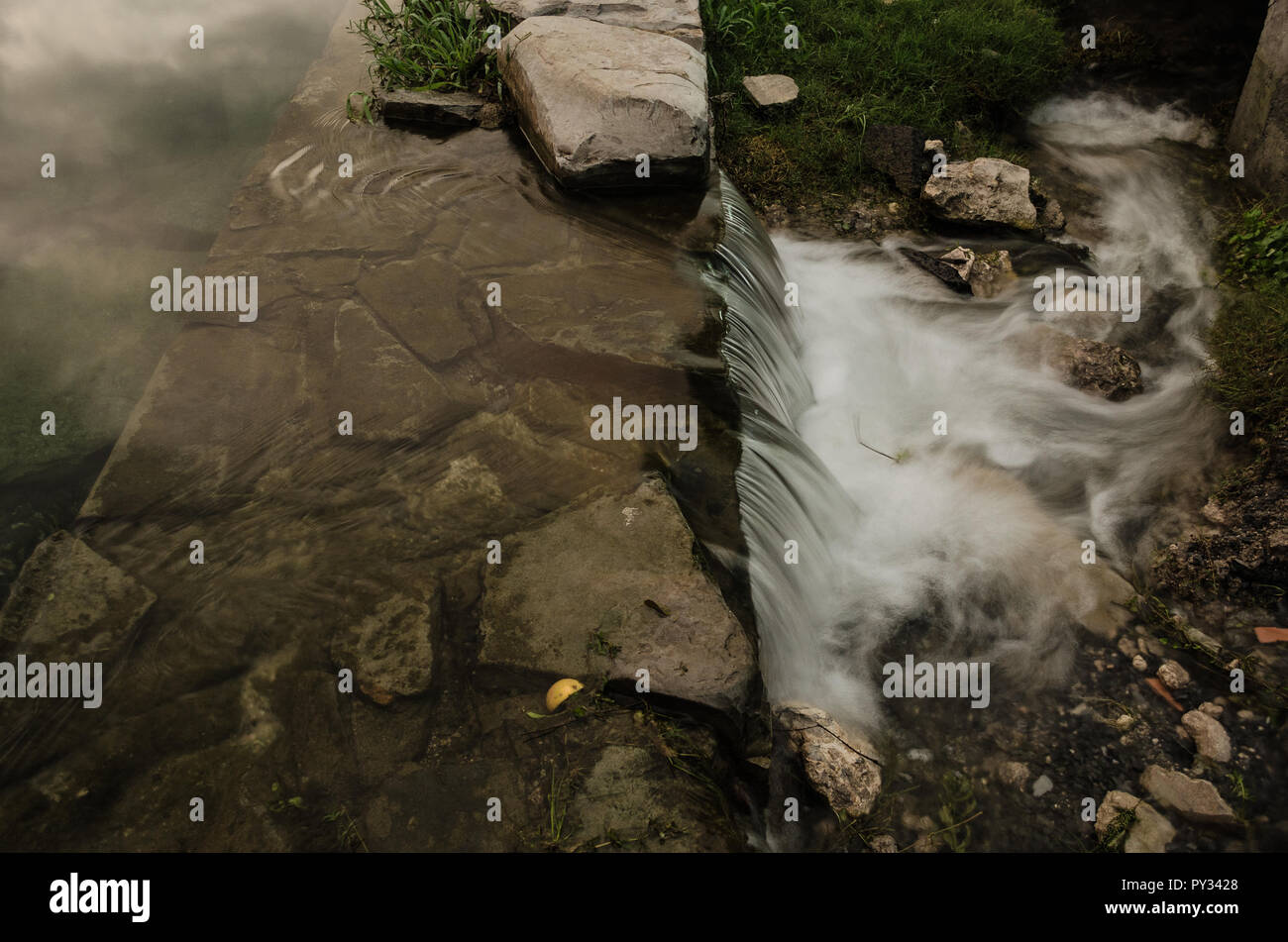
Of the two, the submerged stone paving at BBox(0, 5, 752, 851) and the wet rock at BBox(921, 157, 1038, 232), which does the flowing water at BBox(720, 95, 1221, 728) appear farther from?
the submerged stone paving at BBox(0, 5, 752, 851)

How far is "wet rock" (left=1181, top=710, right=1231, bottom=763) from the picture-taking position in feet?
12.6

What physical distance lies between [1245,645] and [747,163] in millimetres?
4880

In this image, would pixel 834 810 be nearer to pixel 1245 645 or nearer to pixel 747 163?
pixel 1245 645

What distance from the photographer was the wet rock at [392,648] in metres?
3.31

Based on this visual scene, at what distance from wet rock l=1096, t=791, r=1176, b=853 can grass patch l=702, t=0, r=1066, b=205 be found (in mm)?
4940

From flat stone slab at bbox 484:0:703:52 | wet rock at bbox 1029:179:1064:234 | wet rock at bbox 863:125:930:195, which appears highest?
flat stone slab at bbox 484:0:703:52

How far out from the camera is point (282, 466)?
4.07m

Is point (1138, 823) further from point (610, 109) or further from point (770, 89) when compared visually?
point (770, 89)

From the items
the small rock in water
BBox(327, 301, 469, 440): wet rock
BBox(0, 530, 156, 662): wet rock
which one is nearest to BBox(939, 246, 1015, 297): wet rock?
the small rock in water

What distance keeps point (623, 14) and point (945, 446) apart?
13.8 ft

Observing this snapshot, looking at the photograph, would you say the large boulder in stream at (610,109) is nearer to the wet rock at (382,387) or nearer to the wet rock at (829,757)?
the wet rock at (382,387)

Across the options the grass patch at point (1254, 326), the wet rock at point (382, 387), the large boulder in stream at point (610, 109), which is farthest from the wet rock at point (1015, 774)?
the large boulder in stream at point (610, 109)

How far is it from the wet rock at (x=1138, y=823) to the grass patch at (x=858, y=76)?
494 centimetres

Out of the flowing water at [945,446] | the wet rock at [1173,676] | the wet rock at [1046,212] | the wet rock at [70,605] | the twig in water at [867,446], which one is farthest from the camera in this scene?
the wet rock at [1046,212]
